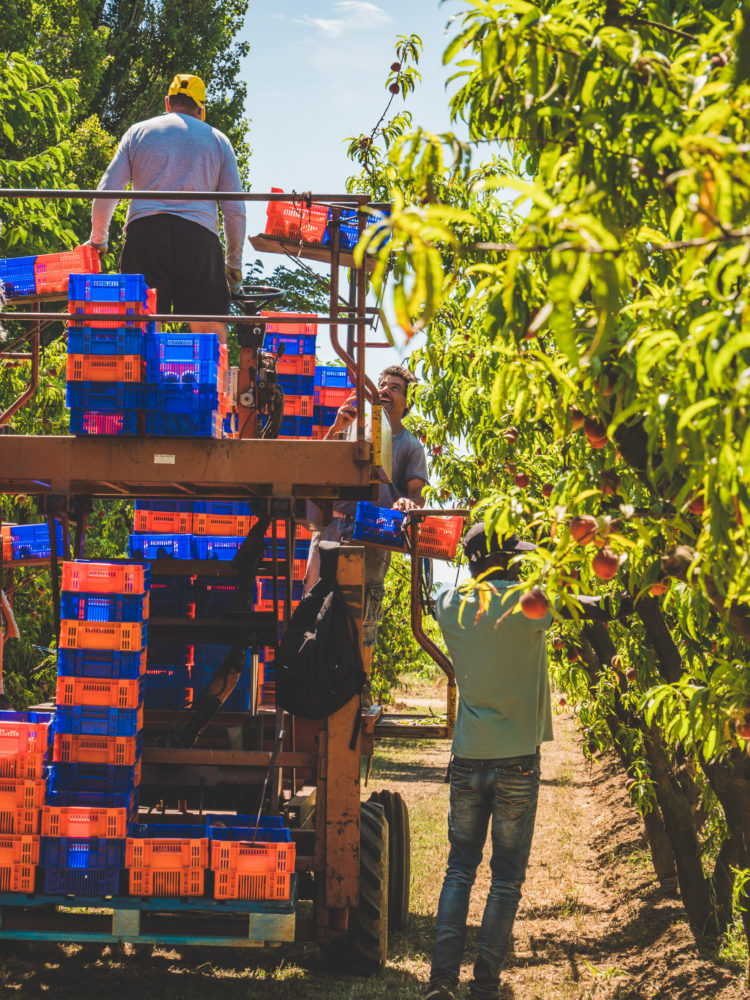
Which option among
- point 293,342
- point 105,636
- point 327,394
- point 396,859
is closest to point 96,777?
point 105,636

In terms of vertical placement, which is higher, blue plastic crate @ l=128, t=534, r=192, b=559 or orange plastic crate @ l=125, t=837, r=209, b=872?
blue plastic crate @ l=128, t=534, r=192, b=559

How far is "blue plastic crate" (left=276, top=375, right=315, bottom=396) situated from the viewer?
7.13 metres

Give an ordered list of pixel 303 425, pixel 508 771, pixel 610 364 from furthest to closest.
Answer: pixel 303 425 < pixel 508 771 < pixel 610 364

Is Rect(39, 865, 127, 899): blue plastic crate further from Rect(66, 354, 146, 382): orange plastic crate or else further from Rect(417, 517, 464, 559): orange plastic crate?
Rect(417, 517, 464, 559): orange plastic crate

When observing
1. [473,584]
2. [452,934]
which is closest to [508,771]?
[452,934]

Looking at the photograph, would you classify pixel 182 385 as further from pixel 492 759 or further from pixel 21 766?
pixel 492 759

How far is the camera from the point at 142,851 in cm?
474

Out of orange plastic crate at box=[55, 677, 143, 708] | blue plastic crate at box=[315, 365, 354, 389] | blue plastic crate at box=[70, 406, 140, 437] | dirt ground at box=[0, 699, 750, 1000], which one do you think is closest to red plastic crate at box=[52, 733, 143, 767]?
orange plastic crate at box=[55, 677, 143, 708]

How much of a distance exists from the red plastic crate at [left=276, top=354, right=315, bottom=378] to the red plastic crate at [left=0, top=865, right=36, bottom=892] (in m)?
3.45

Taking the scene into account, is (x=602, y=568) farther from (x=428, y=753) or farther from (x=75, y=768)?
(x=428, y=753)

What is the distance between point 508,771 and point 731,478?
3233 millimetres

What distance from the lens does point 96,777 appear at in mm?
4863

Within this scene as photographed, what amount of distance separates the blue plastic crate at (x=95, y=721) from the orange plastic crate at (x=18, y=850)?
0.47 m

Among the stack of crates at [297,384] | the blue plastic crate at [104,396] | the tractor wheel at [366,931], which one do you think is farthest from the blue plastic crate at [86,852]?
the stack of crates at [297,384]
